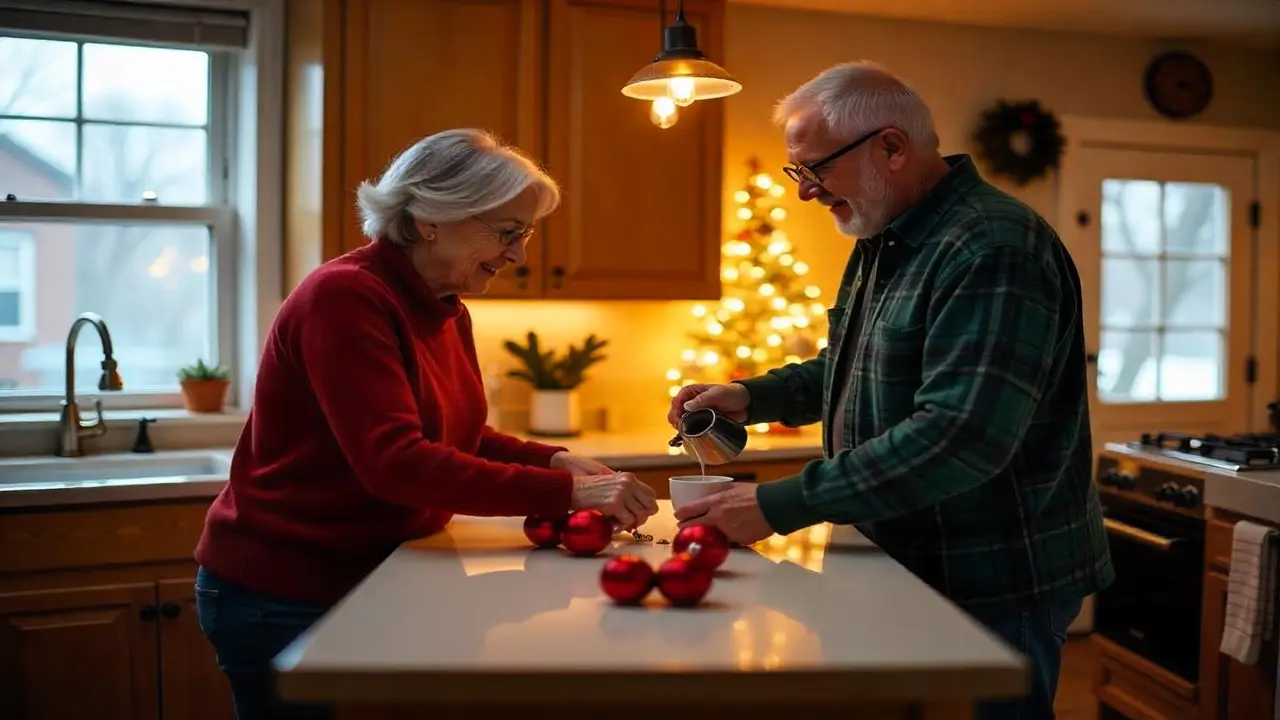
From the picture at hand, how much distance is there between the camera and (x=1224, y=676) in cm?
273

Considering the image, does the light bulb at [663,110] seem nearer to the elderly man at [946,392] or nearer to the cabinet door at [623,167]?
the elderly man at [946,392]

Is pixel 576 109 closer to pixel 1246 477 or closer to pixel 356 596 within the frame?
pixel 1246 477

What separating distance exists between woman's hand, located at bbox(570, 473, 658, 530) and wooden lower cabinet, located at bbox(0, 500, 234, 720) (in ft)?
4.72

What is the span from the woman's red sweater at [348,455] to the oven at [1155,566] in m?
2.00

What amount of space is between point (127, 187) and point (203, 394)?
2.14 ft

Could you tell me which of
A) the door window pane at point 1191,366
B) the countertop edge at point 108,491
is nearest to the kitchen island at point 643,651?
the countertop edge at point 108,491

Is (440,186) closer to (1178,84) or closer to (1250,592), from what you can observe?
(1250,592)

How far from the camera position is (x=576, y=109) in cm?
326

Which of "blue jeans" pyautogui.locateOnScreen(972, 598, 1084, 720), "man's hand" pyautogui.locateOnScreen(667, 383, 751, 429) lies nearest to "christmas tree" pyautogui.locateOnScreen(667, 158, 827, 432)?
"man's hand" pyautogui.locateOnScreen(667, 383, 751, 429)

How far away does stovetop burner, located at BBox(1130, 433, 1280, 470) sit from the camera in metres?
2.77

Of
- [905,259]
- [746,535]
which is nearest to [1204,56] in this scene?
[905,259]

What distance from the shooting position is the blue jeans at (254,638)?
1575 mm

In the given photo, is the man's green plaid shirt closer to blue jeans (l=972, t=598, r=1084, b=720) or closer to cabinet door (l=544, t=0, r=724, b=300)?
blue jeans (l=972, t=598, r=1084, b=720)

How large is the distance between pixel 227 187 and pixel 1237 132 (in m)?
3.71
